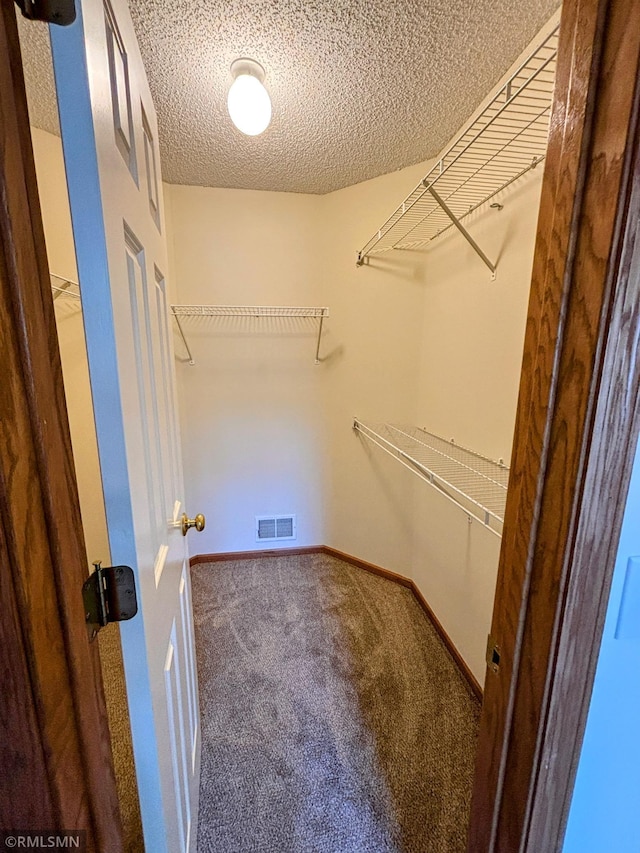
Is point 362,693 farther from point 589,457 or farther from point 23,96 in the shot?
point 23,96

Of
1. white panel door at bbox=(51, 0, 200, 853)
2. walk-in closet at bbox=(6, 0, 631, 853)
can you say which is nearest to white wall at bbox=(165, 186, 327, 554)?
walk-in closet at bbox=(6, 0, 631, 853)

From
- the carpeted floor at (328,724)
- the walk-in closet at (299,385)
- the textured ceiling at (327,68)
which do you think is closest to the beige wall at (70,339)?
the walk-in closet at (299,385)

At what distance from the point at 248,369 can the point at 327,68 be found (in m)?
1.57

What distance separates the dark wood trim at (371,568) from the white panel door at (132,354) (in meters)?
1.27

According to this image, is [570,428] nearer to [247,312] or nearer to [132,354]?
[132,354]

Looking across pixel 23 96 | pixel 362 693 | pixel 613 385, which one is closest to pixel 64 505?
pixel 23 96

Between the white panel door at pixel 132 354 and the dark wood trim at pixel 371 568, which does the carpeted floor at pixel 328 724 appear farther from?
the white panel door at pixel 132 354

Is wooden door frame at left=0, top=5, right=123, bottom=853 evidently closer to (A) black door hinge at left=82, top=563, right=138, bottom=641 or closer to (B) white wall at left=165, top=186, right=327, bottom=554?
(A) black door hinge at left=82, top=563, right=138, bottom=641

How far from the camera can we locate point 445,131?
1.69 meters

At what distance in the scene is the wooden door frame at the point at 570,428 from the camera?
0.44 meters

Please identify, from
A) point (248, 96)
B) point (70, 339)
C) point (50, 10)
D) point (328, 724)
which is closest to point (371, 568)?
point (328, 724)

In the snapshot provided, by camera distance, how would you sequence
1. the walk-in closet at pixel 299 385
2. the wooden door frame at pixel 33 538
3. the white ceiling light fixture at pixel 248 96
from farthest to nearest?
the white ceiling light fixture at pixel 248 96 → the walk-in closet at pixel 299 385 → the wooden door frame at pixel 33 538

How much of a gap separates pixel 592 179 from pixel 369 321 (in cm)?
187

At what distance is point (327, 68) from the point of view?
1329mm
